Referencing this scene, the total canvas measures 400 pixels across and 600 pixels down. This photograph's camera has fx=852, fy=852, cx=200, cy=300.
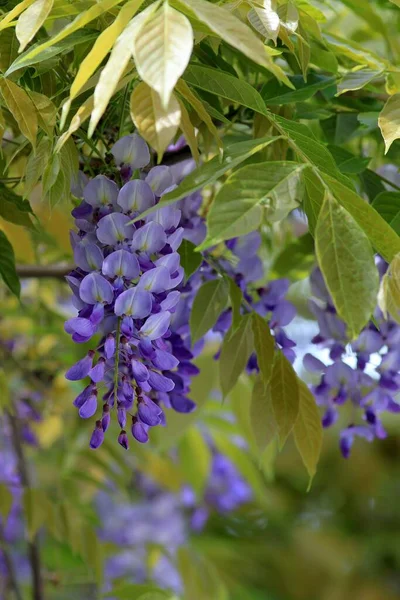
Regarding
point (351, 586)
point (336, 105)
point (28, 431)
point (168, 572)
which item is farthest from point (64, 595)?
point (351, 586)

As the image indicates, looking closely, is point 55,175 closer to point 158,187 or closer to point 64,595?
point 158,187

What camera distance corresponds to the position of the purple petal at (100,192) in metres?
0.39

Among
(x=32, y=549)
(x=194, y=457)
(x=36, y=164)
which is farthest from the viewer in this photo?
(x=194, y=457)

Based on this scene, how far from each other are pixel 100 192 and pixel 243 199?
9 cm

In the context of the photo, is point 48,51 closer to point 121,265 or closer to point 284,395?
point 121,265

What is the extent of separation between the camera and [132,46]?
29 cm

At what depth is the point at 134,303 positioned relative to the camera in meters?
0.36

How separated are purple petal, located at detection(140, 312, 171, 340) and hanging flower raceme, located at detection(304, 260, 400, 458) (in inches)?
8.1

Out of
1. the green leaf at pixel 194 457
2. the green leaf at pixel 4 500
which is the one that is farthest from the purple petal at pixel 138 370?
the green leaf at pixel 194 457

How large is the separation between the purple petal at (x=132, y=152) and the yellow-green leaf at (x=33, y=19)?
0.06 m

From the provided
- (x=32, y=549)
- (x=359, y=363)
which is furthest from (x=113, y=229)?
(x=32, y=549)

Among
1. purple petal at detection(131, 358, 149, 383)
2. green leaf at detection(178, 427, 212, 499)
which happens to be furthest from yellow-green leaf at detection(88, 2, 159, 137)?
green leaf at detection(178, 427, 212, 499)

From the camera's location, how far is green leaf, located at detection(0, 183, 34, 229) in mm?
465

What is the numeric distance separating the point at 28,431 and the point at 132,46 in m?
0.75
